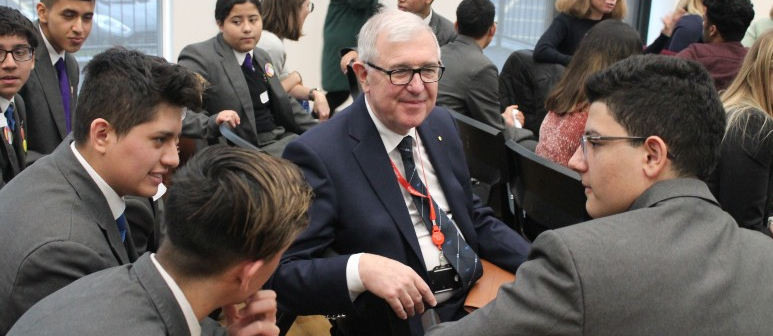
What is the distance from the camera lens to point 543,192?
8.27 ft

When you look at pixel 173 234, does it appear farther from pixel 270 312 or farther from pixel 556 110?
pixel 556 110

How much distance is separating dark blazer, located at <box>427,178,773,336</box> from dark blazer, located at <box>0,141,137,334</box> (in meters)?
0.73

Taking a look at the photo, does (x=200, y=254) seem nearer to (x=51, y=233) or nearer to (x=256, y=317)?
(x=256, y=317)

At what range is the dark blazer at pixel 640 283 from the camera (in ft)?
4.00

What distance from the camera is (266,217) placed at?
49.2 inches

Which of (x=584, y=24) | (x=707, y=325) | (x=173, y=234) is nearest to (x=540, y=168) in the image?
(x=707, y=325)

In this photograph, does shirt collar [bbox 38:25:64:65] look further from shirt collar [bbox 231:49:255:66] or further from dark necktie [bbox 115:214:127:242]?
dark necktie [bbox 115:214:127:242]

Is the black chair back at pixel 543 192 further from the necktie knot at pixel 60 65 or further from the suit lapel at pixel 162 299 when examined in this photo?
the necktie knot at pixel 60 65

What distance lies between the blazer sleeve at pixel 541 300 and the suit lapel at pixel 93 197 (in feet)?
2.55

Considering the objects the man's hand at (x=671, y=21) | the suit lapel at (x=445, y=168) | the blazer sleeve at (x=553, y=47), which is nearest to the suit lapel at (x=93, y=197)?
the suit lapel at (x=445, y=168)

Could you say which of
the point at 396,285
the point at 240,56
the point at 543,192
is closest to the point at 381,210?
the point at 396,285

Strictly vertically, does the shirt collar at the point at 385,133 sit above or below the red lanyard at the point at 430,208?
above

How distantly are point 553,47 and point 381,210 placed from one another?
303 cm

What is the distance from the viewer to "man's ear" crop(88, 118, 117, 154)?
68.0 inches
